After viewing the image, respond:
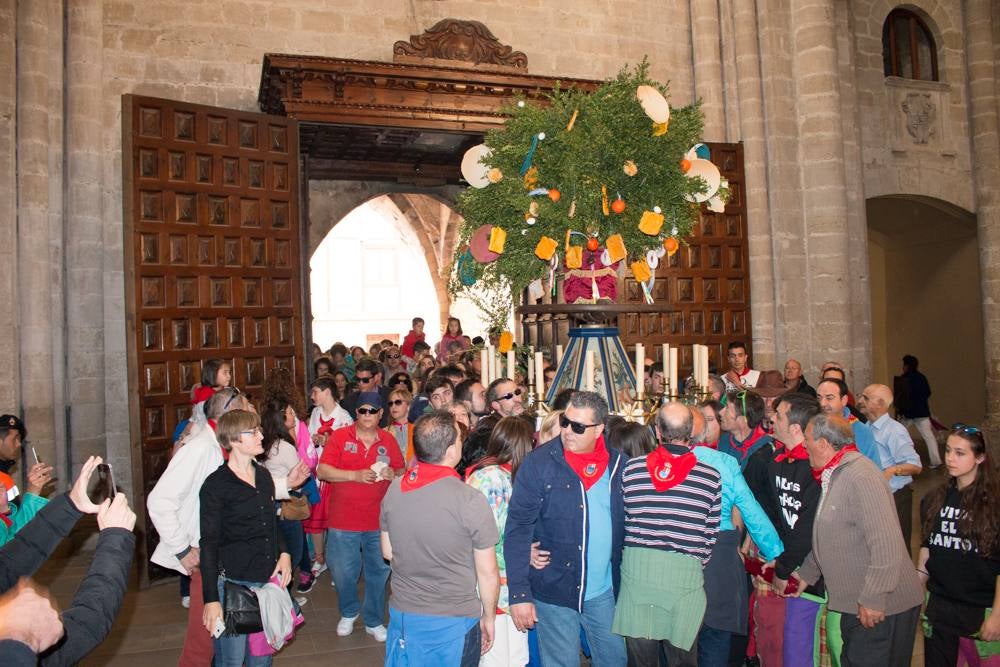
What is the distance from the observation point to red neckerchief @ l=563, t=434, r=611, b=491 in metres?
4.11

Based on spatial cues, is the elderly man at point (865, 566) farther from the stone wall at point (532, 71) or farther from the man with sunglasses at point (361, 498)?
the stone wall at point (532, 71)

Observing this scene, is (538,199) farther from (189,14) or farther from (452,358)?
(189,14)

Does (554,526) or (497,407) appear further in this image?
(497,407)

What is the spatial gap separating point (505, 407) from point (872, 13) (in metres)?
11.9

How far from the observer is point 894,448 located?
623cm

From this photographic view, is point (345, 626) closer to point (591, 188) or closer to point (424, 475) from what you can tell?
point (424, 475)

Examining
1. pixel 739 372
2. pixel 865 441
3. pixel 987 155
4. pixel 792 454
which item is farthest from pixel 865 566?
pixel 987 155

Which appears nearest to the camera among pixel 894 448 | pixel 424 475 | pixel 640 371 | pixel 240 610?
pixel 424 475

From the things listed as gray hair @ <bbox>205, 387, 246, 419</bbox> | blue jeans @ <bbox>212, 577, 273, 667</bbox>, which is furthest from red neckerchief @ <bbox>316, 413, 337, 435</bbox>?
blue jeans @ <bbox>212, 577, 273, 667</bbox>

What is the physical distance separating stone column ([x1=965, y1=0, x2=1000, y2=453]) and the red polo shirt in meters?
12.1

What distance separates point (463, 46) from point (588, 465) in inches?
308

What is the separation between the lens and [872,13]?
549 inches

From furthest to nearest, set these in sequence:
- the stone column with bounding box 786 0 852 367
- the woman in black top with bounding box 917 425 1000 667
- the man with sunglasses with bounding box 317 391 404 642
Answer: the stone column with bounding box 786 0 852 367 < the man with sunglasses with bounding box 317 391 404 642 < the woman in black top with bounding box 917 425 1000 667

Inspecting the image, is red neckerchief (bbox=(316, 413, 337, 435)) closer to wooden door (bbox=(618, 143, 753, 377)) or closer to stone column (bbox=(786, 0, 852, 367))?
wooden door (bbox=(618, 143, 753, 377))
